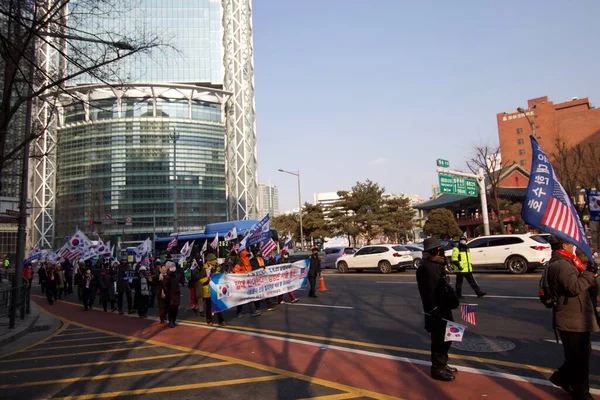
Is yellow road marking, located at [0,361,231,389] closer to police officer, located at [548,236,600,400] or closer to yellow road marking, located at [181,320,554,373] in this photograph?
yellow road marking, located at [181,320,554,373]

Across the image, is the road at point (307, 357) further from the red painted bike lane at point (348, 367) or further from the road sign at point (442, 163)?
the road sign at point (442, 163)

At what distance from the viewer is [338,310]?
12.0m

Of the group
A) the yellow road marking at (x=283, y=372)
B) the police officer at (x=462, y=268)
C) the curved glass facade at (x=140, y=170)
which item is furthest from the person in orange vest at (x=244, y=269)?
the curved glass facade at (x=140, y=170)

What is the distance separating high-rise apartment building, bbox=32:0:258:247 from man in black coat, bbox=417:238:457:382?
256ft

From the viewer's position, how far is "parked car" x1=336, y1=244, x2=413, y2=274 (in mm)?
23562

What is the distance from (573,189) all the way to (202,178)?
231 ft

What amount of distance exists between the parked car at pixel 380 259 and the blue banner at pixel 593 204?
8.93 metres

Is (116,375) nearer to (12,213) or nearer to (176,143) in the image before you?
(12,213)

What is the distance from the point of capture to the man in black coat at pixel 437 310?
18.4 ft

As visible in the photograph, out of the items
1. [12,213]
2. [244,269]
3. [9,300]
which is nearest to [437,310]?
[244,269]

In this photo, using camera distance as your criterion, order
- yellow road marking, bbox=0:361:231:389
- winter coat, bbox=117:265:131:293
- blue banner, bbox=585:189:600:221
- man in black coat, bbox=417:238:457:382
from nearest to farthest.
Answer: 1. man in black coat, bbox=417:238:457:382
2. yellow road marking, bbox=0:361:231:389
3. winter coat, bbox=117:265:131:293
4. blue banner, bbox=585:189:600:221

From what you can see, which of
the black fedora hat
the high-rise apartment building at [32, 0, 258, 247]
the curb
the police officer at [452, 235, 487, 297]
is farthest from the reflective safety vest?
the high-rise apartment building at [32, 0, 258, 247]

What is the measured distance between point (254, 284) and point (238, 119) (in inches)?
3396

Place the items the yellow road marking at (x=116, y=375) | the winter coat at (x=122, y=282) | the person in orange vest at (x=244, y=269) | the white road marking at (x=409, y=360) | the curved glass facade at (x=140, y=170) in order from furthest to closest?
the curved glass facade at (x=140, y=170), the winter coat at (x=122, y=282), the person in orange vest at (x=244, y=269), the yellow road marking at (x=116, y=375), the white road marking at (x=409, y=360)
